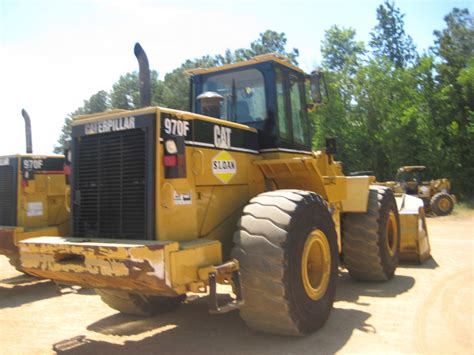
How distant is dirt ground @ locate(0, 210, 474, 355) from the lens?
14.9ft

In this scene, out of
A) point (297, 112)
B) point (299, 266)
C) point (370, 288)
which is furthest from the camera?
point (370, 288)

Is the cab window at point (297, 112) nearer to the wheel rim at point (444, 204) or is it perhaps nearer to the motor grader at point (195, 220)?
the motor grader at point (195, 220)

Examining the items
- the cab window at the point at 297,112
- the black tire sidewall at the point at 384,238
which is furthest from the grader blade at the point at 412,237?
the cab window at the point at 297,112

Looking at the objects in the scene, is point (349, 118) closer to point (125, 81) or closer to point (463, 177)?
point (463, 177)

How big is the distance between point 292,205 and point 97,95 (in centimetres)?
5728

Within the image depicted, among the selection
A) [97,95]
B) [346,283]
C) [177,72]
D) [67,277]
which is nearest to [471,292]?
[346,283]

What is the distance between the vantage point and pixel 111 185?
4.62 meters

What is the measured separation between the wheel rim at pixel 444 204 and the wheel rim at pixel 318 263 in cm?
1640

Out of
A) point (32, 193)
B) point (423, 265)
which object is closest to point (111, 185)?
point (32, 193)

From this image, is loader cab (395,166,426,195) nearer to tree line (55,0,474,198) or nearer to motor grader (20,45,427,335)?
tree line (55,0,474,198)

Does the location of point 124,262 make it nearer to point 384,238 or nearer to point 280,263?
point 280,263

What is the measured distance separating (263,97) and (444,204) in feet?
53.7

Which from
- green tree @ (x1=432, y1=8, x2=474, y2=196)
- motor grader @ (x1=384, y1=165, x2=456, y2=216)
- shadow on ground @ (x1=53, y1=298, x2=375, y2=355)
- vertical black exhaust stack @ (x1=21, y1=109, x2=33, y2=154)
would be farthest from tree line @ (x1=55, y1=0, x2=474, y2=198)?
shadow on ground @ (x1=53, y1=298, x2=375, y2=355)

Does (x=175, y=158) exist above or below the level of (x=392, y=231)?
above
